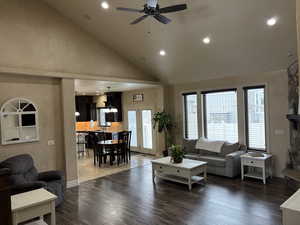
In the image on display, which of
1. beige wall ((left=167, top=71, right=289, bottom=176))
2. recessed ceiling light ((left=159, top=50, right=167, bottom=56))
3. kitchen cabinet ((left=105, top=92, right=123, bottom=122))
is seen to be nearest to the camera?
beige wall ((left=167, top=71, right=289, bottom=176))

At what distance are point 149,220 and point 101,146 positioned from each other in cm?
437

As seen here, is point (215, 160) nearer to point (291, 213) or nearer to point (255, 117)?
point (255, 117)

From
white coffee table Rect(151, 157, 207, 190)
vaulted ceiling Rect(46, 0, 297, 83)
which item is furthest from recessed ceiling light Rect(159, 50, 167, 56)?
white coffee table Rect(151, 157, 207, 190)

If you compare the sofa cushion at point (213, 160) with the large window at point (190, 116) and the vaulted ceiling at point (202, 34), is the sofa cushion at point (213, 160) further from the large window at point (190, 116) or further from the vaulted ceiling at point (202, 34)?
the vaulted ceiling at point (202, 34)

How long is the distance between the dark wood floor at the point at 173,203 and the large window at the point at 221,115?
5.23 ft

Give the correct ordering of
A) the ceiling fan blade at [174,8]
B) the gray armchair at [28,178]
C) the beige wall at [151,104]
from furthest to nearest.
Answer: the beige wall at [151,104]
the gray armchair at [28,178]
the ceiling fan blade at [174,8]

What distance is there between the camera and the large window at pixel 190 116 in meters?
7.64

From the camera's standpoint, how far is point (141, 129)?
9703mm

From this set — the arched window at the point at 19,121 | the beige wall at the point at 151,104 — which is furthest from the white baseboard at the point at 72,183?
the beige wall at the point at 151,104

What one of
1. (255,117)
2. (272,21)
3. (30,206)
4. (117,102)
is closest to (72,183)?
(30,206)

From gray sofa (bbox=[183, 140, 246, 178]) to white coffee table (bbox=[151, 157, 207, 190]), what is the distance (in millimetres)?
503

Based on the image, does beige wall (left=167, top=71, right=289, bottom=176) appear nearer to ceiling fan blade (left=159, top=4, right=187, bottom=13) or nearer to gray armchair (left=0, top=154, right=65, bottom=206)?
ceiling fan blade (left=159, top=4, right=187, bottom=13)

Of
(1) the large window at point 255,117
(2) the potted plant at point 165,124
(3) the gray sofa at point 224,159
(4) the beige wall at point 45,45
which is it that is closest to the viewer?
(4) the beige wall at point 45,45

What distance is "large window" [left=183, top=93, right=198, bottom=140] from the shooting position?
25.1 ft
